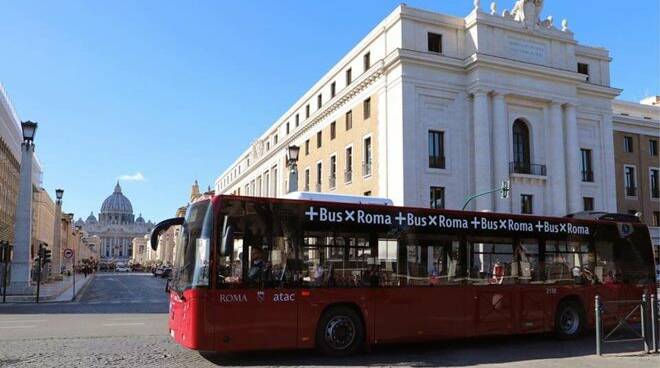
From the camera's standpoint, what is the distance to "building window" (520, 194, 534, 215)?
131 feet

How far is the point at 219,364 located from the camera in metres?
10.8

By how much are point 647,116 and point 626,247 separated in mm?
46636

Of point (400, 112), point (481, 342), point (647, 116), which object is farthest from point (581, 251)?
point (647, 116)

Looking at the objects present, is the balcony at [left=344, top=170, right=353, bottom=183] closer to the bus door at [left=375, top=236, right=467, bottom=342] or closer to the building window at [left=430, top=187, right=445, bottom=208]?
the building window at [left=430, top=187, right=445, bottom=208]

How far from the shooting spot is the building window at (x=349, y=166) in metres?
44.6

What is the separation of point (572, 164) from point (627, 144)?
1420 cm

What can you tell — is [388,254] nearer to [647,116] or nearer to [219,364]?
[219,364]

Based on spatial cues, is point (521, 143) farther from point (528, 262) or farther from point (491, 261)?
point (491, 261)

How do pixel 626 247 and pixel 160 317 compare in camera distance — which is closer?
pixel 626 247

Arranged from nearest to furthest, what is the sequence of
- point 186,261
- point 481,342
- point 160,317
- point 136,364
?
point 136,364
point 186,261
point 481,342
point 160,317

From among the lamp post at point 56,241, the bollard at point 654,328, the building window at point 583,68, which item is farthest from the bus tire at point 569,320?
the lamp post at point 56,241

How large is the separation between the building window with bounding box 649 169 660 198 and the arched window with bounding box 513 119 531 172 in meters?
17.5

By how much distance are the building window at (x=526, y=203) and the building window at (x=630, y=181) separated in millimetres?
15556

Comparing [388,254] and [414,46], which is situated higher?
[414,46]
